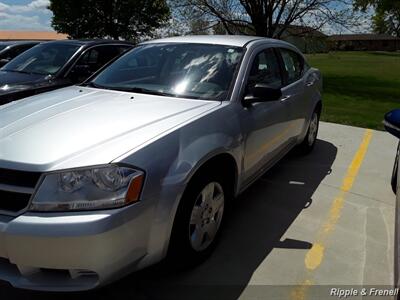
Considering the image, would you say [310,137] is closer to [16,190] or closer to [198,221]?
[198,221]

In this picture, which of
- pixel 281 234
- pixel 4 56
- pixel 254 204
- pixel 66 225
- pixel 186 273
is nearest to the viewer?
pixel 66 225

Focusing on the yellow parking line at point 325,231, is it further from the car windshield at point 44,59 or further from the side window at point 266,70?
the car windshield at point 44,59

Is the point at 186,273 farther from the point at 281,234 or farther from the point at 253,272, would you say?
the point at 281,234

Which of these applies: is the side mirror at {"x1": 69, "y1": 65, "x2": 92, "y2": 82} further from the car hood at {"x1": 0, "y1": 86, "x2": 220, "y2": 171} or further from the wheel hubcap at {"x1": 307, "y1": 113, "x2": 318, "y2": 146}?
the wheel hubcap at {"x1": 307, "y1": 113, "x2": 318, "y2": 146}

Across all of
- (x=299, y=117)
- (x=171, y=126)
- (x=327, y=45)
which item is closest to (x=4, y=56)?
(x=299, y=117)

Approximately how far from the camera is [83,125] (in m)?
2.99

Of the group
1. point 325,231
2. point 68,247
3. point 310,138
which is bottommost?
point 325,231

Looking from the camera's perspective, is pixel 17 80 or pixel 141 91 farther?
pixel 17 80

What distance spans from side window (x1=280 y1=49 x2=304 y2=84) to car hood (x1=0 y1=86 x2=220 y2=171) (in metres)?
1.96

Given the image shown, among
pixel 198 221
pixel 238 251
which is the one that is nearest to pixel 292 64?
pixel 238 251

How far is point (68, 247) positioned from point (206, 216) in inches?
46.9

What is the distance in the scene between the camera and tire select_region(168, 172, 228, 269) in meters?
2.92

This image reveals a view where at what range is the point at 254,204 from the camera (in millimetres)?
4605

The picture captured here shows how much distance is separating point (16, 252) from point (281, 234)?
7.63 feet
